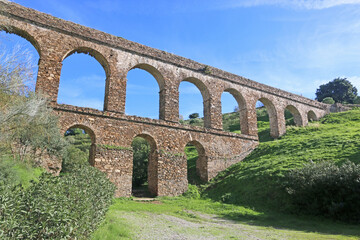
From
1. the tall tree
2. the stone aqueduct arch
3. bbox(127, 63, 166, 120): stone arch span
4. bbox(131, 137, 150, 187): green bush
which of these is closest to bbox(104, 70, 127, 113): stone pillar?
the stone aqueduct arch

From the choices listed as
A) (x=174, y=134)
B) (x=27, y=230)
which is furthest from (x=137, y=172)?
(x=27, y=230)

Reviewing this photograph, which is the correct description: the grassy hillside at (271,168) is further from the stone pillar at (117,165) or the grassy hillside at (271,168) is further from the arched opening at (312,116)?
the arched opening at (312,116)

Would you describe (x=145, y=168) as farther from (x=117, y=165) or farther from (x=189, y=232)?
(x=189, y=232)

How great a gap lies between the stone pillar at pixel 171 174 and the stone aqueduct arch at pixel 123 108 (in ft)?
0.18

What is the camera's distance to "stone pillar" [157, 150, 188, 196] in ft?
50.2

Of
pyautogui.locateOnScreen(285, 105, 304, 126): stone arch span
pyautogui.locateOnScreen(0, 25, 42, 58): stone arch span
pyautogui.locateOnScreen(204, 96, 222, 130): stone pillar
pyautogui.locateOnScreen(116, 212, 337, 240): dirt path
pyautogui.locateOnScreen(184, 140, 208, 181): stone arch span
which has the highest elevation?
pyautogui.locateOnScreen(0, 25, 42, 58): stone arch span

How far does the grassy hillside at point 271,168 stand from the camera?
12766 millimetres

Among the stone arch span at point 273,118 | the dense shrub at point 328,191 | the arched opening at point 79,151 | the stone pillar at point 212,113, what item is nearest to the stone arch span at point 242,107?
the stone pillar at point 212,113

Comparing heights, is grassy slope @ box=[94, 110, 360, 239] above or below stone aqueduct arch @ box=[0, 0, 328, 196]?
below

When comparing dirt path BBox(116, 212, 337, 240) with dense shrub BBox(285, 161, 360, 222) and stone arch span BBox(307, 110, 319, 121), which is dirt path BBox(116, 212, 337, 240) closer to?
dense shrub BBox(285, 161, 360, 222)

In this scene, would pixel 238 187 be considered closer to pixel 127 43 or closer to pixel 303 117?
pixel 127 43

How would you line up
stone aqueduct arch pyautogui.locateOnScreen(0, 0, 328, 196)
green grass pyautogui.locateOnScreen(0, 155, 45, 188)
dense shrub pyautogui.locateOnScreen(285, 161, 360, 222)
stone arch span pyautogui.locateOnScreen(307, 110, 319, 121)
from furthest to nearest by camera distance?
stone arch span pyautogui.locateOnScreen(307, 110, 319, 121)
stone aqueduct arch pyautogui.locateOnScreen(0, 0, 328, 196)
dense shrub pyautogui.locateOnScreen(285, 161, 360, 222)
green grass pyautogui.locateOnScreen(0, 155, 45, 188)

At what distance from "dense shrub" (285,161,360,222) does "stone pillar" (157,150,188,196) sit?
6434 millimetres

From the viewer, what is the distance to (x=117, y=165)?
46.5ft
